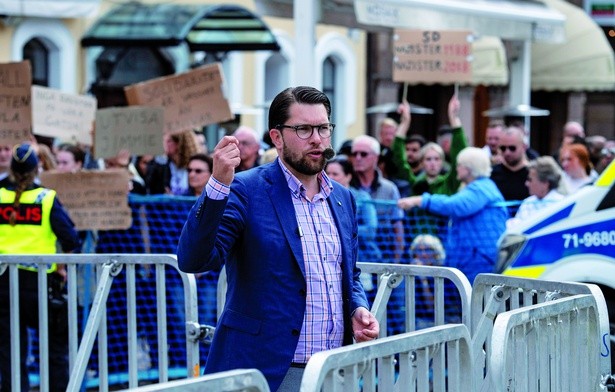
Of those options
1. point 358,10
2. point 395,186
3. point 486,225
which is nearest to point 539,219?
point 486,225

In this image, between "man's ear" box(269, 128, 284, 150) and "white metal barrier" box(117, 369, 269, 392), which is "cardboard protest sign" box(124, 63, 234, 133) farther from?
"white metal barrier" box(117, 369, 269, 392)

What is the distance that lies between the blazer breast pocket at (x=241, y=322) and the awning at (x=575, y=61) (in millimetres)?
23137

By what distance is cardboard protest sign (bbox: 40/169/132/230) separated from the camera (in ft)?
33.6

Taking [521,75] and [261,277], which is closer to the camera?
[261,277]

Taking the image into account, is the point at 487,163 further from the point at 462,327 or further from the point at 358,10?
the point at 462,327

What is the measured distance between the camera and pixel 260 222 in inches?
206

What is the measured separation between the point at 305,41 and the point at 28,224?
2933 millimetres

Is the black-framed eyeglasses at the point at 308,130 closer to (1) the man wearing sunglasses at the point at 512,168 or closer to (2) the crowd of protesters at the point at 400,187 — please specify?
(2) the crowd of protesters at the point at 400,187

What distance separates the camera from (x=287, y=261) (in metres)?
5.20

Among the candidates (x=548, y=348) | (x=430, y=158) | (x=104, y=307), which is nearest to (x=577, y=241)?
(x=104, y=307)

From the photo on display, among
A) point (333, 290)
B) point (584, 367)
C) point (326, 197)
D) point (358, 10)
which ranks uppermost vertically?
point (358, 10)

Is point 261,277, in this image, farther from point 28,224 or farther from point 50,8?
point 50,8

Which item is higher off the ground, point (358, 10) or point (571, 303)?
point (358, 10)

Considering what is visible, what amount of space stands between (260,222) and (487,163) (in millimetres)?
5530
